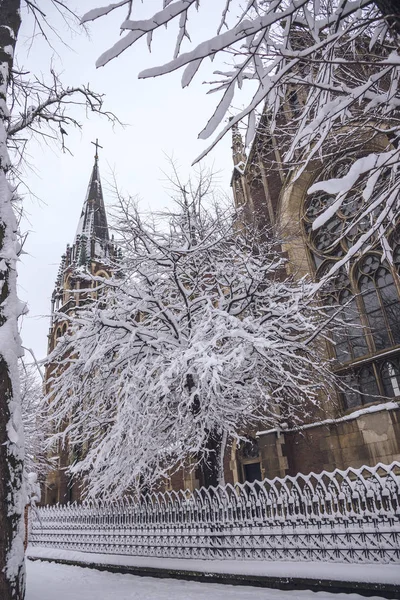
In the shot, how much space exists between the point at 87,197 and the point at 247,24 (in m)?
37.3

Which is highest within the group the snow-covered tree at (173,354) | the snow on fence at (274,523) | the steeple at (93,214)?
the steeple at (93,214)

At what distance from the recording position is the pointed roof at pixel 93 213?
115 ft

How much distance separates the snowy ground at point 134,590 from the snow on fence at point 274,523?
23.1 inches

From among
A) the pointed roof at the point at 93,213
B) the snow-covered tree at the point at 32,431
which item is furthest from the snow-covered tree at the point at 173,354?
the pointed roof at the point at 93,213

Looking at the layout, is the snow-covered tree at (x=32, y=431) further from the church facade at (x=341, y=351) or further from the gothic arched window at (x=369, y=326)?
the gothic arched window at (x=369, y=326)

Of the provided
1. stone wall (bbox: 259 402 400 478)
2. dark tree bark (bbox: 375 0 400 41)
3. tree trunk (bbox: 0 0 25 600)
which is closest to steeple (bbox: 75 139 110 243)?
stone wall (bbox: 259 402 400 478)

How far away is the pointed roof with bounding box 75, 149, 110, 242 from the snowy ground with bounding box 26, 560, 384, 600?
28.2 m

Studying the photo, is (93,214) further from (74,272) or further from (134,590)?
(134,590)

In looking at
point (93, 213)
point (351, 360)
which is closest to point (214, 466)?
point (351, 360)

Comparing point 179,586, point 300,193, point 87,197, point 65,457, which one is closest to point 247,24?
point 179,586

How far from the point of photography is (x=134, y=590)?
6.65 metres

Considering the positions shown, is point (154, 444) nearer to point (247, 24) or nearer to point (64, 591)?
point (64, 591)

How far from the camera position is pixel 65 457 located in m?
27.5

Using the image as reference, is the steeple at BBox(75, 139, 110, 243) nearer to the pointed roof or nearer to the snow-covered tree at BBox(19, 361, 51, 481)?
the pointed roof
